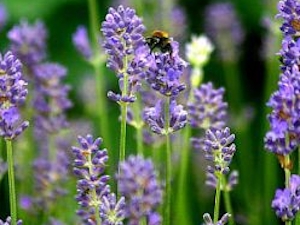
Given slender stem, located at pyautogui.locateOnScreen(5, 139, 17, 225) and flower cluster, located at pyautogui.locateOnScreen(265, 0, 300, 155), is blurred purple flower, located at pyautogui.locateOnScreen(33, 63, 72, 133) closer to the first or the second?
slender stem, located at pyautogui.locateOnScreen(5, 139, 17, 225)

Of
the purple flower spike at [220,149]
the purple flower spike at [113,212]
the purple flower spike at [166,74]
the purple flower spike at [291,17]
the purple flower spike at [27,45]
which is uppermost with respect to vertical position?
the purple flower spike at [27,45]

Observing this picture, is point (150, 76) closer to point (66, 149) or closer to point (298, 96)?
point (298, 96)

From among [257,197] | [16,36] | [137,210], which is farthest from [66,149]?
[137,210]

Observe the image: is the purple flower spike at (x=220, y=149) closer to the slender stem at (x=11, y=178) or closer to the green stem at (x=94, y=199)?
the green stem at (x=94, y=199)

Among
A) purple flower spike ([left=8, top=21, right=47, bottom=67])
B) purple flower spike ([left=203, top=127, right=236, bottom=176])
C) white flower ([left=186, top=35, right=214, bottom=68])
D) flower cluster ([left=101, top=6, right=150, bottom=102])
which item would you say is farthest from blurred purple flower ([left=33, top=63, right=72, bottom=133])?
purple flower spike ([left=203, top=127, right=236, bottom=176])

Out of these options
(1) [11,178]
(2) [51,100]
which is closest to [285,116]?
(1) [11,178]

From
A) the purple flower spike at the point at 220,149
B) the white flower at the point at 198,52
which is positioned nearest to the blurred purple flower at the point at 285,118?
the purple flower spike at the point at 220,149
